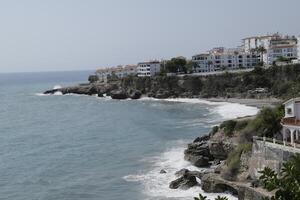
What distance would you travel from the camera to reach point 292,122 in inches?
1116

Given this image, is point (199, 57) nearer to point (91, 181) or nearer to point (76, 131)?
point (76, 131)

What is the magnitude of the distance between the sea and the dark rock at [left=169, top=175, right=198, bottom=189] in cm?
45

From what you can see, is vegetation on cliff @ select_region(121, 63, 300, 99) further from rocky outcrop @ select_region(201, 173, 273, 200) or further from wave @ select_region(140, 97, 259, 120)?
rocky outcrop @ select_region(201, 173, 273, 200)

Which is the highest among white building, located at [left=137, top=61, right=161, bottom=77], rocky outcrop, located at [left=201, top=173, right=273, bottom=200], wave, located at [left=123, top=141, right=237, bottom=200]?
white building, located at [left=137, top=61, right=161, bottom=77]

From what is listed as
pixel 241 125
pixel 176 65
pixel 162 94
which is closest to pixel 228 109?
pixel 162 94

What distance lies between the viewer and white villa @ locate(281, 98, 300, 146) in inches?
1104

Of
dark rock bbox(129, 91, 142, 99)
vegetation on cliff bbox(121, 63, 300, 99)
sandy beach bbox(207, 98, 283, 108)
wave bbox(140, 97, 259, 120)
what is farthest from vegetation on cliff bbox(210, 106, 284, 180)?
dark rock bbox(129, 91, 142, 99)

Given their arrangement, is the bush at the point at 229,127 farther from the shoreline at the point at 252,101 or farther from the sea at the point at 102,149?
the shoreline at the point at 252,101

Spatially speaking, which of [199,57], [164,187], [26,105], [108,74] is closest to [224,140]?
[164,187]

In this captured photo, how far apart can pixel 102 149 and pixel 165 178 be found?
14.1m

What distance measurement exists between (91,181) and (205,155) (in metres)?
8.83

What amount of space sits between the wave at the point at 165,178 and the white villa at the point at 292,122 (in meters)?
4.44

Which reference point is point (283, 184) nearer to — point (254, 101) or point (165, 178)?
point (165, 178)

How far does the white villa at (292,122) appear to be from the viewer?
28031 mm
